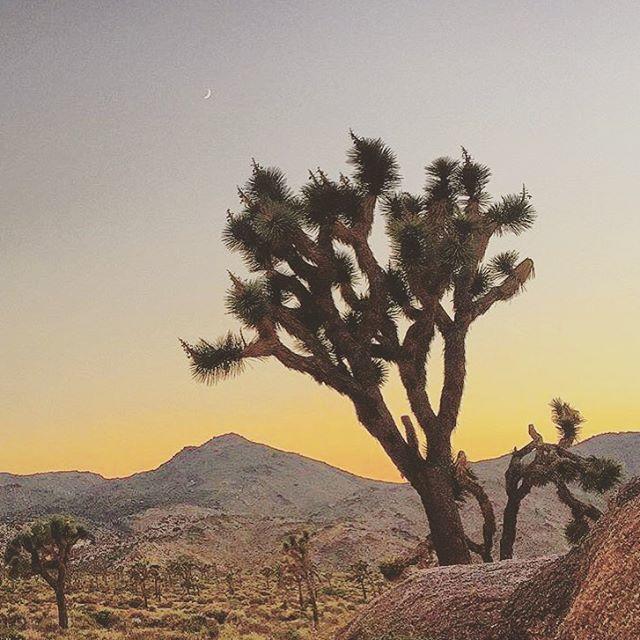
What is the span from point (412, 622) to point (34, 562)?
23.9 meters

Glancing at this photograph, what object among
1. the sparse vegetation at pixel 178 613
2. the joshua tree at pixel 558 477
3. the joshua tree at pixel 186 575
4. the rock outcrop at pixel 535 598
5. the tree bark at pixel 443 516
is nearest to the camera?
the rock outcrop at pixel 535 598

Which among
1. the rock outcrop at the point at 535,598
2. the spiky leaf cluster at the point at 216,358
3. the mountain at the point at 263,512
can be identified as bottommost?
the mountain at the point at 263,512

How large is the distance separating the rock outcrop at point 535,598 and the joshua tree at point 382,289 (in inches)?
179

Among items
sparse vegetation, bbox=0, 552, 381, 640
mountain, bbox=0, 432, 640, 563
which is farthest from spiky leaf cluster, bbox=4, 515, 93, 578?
mountain, bbox=0, 432, 640, 563

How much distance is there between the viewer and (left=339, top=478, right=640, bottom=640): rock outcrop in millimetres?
4027

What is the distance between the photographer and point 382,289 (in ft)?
39.0

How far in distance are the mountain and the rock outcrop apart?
35.8 meters

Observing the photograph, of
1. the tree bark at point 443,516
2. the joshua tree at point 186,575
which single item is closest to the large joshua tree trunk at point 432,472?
the tree bark at point 443,516

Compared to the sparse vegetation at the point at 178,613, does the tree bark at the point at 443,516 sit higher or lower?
higher

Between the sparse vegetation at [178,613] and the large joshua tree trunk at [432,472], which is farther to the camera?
the sparse vegetation at [178,613]

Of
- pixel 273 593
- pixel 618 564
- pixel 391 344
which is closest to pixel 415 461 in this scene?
pixel 391 344

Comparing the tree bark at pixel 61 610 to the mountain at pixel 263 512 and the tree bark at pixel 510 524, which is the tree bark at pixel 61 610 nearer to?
the tree bark at pixel 510 524

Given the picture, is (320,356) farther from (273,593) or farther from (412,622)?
(273,593)

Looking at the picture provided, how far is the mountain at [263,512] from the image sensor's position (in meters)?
76.3
